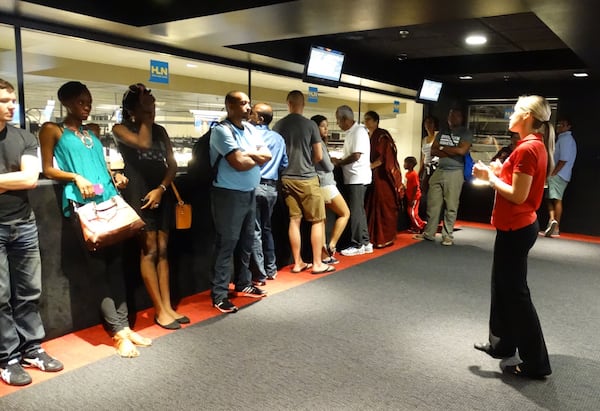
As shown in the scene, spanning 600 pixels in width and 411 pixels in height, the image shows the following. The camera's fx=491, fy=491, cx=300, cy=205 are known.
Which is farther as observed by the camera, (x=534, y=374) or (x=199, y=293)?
(x=199, y=293)

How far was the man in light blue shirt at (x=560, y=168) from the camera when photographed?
702 centimetres

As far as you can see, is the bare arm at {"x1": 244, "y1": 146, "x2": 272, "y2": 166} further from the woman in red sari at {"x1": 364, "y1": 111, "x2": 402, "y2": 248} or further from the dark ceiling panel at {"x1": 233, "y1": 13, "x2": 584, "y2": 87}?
the woman in red sari at {"x1": 364, "y1": 111, "x2": 402, "y2": 248}

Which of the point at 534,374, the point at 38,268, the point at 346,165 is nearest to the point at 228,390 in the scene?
the point at 38,268

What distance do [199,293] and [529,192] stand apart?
8.76 feet

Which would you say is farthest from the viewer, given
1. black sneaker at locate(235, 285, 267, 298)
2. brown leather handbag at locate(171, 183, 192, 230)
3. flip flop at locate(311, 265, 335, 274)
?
flip flop at locate(311, 265, 335, 274)

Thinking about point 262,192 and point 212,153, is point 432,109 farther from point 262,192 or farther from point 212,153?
point 212,153

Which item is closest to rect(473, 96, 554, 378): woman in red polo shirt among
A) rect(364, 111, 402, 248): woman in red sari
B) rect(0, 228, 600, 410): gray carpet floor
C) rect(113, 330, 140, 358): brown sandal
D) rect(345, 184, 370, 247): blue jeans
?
rect(0, 228, 600, 410): gray carpet floor

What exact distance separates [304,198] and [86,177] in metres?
2.19

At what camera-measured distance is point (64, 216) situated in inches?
120

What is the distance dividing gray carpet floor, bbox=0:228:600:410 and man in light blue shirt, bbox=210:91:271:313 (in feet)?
1.14

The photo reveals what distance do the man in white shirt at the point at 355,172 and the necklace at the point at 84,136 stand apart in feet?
9.47

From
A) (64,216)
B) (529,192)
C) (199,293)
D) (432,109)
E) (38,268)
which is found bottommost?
(199,293)

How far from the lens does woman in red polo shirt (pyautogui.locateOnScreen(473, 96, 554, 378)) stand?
254 cm

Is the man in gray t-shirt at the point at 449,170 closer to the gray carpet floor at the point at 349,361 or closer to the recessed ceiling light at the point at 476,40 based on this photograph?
the recessed ceiling light at the point at 476,40
